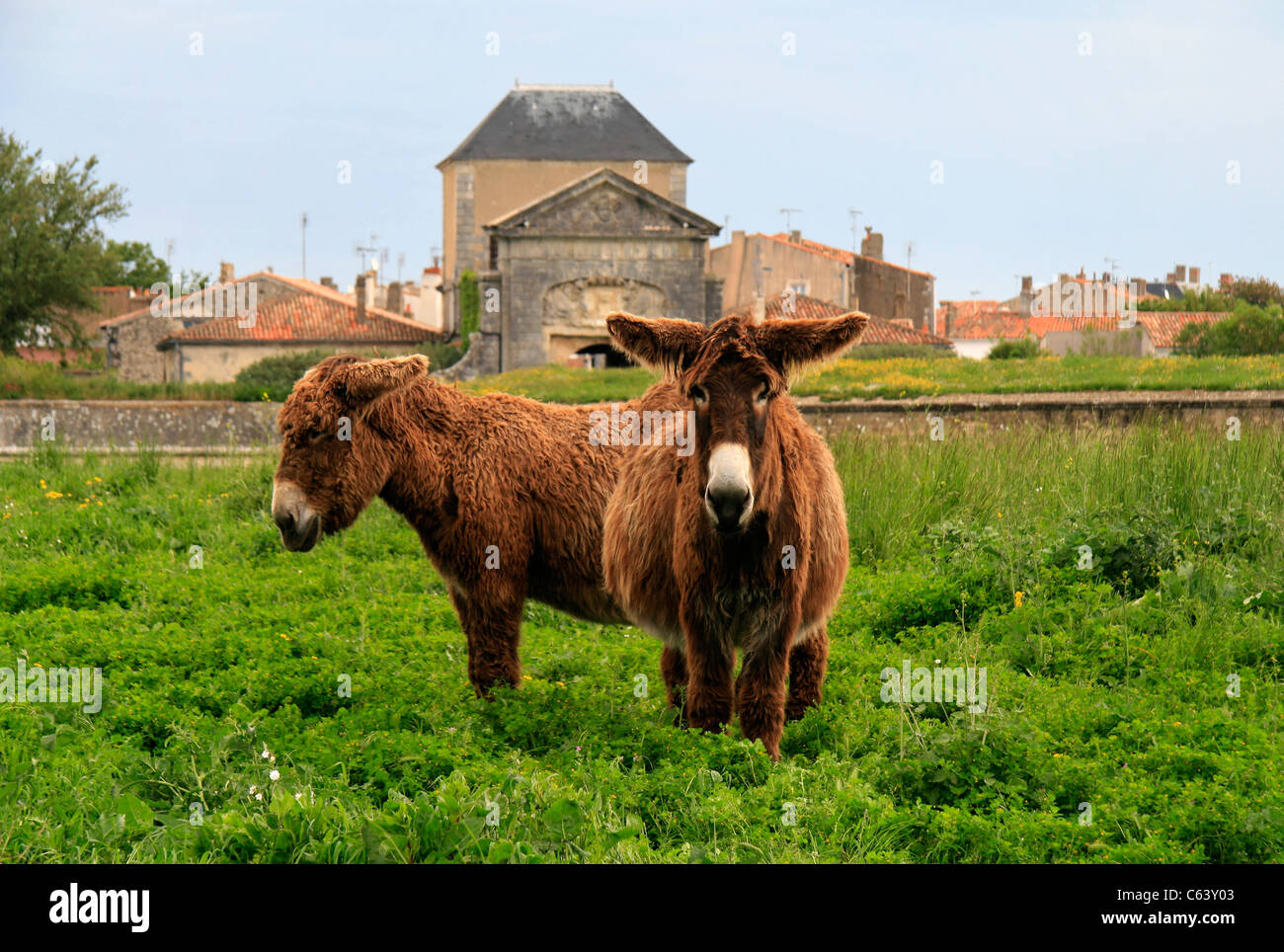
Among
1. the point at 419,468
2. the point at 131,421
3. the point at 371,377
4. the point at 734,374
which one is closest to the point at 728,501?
the point at 734,374

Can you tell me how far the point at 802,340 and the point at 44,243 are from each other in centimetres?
4955

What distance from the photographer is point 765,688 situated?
17.6ft

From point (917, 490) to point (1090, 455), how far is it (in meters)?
1.63

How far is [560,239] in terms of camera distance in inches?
1880

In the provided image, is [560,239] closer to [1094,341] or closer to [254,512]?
[1094,341]

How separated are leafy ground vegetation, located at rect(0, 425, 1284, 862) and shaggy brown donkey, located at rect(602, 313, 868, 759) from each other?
373 millimetres

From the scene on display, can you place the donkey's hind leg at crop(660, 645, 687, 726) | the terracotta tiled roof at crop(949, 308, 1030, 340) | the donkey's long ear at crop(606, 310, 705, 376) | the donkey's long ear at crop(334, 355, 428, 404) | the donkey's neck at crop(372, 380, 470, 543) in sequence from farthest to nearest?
the terracotta tiled roof at crop(949, 308, 1030, 340) < the donkey's neck at crop(372, 380, 470, 543) < the donkey's long ear at crop(334, 355, 428, 404) < the donkey's hind leg at crop(660, 645, 687, 726) < the donkey's long ear at crop(606, 310, 705, 376)

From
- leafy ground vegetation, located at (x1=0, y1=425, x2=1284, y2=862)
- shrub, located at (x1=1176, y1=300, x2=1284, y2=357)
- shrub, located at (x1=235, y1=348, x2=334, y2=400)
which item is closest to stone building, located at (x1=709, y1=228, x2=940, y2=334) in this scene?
shrub, located at (x1=235, y1=348, x2=334, y2=400)

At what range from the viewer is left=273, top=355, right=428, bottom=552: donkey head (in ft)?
20.9

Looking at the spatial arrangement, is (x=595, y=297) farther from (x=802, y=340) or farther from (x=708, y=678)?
(x=802, y=340)

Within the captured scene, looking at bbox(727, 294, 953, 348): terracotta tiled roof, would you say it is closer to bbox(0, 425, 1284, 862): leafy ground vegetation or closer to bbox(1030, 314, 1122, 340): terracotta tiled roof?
bbox(1030, 314, 1122, 340): terracotta tiled roof

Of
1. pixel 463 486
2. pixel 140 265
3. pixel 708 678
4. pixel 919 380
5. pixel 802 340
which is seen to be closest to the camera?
pixel 802 340

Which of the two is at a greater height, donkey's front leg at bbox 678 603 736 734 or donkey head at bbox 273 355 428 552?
donkey head at bbox 273 355 428 552
